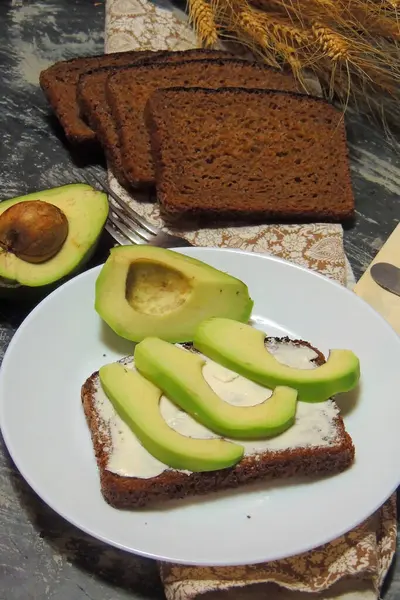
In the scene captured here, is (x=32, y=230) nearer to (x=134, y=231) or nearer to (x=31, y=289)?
(x=31, y=289)

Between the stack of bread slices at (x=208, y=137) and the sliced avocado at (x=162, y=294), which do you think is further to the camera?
the stack of bread slices at (x=208, y=137)

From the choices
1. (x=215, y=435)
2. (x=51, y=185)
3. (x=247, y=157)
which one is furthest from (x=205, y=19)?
(x=215, y=435)

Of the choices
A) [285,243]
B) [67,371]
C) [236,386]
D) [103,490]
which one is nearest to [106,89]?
[285,243]

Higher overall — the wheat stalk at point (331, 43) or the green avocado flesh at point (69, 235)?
the wheat stalk at point (331, 43)

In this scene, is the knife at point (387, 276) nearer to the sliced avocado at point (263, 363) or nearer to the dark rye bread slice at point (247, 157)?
the dark rye bread slice at point (247, 157)

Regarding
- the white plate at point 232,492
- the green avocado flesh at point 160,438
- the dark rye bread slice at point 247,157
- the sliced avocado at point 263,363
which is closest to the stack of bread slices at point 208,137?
the dark rye bread slice at point 247,157

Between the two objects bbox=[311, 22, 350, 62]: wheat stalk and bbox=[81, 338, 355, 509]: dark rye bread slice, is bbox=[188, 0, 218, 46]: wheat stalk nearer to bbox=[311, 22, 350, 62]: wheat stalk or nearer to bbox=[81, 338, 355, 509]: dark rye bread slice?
bbox=[311, 22, 350, 62]: wheat stalk

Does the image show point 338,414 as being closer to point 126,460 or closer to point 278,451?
point 278,451
